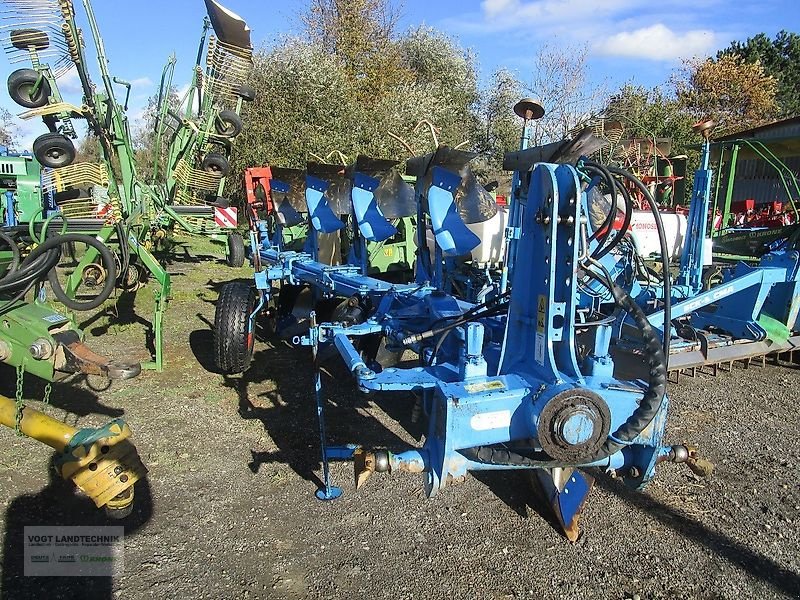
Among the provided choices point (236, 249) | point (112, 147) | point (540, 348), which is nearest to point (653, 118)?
point (236, 249)

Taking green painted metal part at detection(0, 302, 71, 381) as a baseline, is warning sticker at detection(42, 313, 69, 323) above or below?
above

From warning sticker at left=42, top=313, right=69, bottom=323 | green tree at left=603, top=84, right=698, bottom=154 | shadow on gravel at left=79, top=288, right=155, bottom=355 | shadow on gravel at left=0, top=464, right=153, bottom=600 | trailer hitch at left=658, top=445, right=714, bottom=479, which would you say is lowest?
shadow on gravel at left=0, top=464, right=153, bottom=600

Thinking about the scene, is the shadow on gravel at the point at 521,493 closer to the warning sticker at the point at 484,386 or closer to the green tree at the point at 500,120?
the warning sticker at the point at 484,386

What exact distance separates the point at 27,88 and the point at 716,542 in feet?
23.5

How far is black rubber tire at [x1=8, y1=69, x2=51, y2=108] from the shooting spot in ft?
20.0

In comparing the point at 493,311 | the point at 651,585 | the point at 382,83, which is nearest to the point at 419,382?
the point at 493,311

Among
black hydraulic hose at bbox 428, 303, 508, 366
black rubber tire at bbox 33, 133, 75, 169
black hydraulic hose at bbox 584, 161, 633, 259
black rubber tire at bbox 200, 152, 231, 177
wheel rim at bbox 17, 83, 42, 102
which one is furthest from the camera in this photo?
black rubber tire at bbox 200, 152, 231, 177

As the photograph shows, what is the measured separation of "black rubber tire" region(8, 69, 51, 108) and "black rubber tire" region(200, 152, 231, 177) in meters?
2.84

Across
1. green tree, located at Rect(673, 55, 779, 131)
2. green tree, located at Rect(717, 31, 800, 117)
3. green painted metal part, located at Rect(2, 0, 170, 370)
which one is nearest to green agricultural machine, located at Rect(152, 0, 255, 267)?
green painted metal part, located at Rect(2, 0, 170, 370)

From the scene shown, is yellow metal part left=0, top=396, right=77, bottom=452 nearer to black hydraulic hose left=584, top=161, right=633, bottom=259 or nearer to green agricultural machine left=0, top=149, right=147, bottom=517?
green agricultural machine left=0, top=149, right=147, bottom=517

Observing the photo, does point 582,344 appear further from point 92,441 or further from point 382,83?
point 382,83

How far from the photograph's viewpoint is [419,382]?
2785 millimetres

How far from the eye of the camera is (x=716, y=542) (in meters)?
3.10

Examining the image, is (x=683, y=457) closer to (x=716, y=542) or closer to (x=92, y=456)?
(x=716, y=542)
